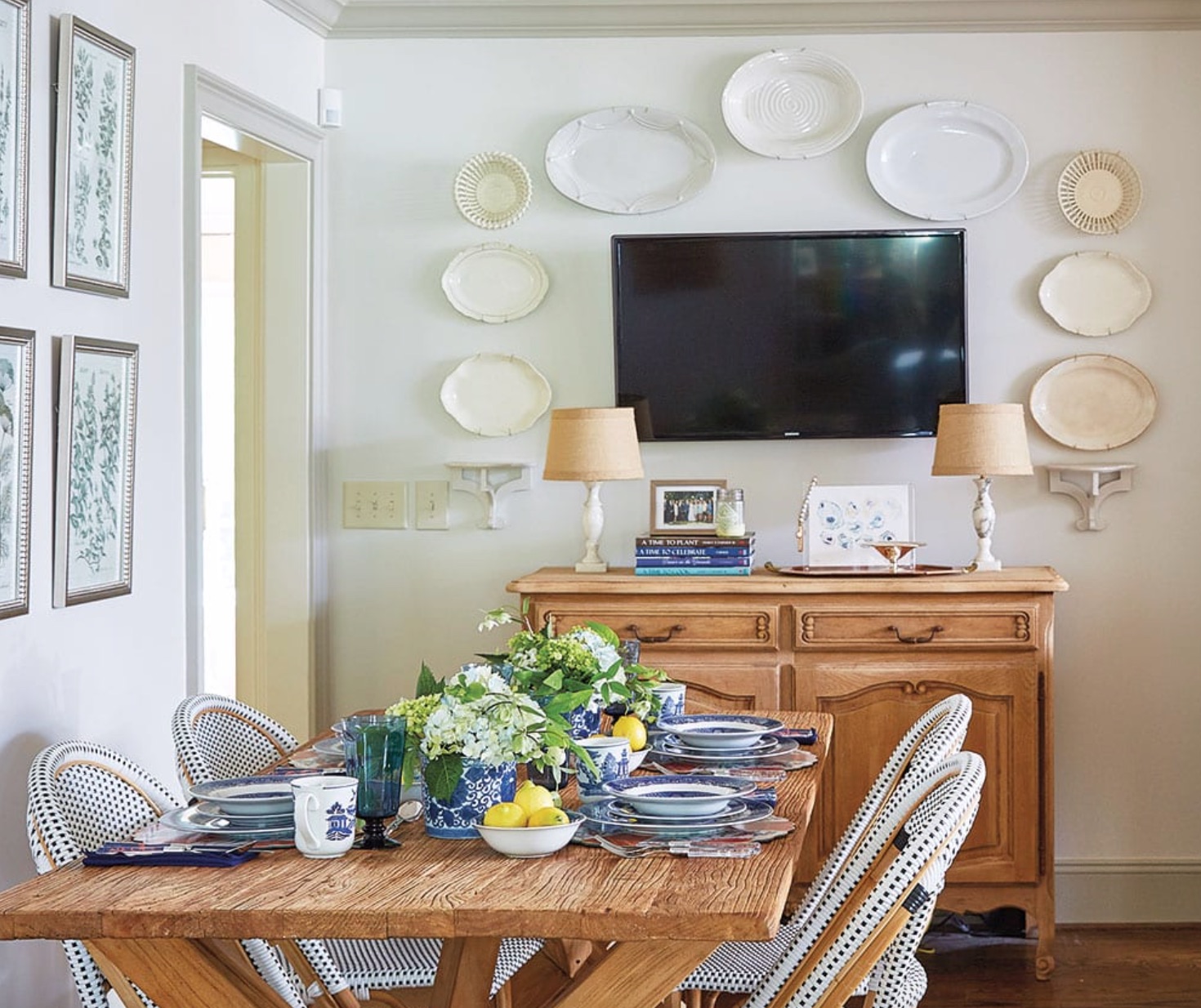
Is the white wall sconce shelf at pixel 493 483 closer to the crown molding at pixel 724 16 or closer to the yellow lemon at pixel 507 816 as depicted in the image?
the crown molding at pixel 724 16

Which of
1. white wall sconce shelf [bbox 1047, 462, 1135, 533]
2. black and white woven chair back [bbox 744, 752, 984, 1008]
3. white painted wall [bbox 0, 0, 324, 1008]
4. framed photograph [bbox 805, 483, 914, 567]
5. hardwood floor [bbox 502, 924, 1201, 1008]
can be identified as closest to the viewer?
black and white woven chair back [bbox 744, 752, 984, 1008]

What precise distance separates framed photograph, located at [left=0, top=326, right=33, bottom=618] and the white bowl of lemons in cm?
112

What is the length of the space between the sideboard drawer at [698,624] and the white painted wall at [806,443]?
0.51 metres

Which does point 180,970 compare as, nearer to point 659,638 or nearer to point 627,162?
point 659,638

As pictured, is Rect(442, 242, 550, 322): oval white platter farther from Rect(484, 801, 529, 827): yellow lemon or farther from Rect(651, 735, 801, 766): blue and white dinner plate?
Rect(484, 801, 529, 827): yellow lemon

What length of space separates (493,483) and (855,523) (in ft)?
3.38

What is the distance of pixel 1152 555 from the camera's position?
14.3 ft

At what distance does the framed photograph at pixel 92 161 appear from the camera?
9.43ft

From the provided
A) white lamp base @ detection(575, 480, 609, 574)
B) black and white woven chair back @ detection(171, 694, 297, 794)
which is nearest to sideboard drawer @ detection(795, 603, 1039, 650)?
white lamp base @ detection(575, 480, 609, 574)

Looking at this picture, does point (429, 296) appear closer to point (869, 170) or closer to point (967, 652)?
point (869, 170)

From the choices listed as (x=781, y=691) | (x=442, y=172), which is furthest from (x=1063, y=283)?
(x=442, y=172)

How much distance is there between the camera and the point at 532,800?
80.7 inches

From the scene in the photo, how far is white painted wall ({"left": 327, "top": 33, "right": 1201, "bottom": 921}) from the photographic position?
436cm

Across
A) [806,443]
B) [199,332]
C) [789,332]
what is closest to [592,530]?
[806,443]
